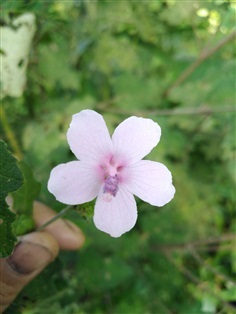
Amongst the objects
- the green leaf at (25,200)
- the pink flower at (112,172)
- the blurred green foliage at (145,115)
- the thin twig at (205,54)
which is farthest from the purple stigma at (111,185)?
the thin twig at (205,54)

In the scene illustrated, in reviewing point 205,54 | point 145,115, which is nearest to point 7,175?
point 145,115

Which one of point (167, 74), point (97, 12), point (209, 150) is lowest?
point (209, 150)

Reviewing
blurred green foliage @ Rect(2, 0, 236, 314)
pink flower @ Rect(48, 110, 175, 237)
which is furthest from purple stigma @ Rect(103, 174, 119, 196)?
blurred green foliage @ Rect(2, 0, 236, 314)

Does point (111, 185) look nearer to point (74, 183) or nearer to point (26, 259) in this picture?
point (74, 183)

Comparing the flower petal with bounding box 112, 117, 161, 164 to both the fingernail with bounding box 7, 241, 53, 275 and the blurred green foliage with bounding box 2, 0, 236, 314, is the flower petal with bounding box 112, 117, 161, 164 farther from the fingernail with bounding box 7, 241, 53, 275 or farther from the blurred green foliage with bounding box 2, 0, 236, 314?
the blurred green foliage with bounding box 2, 0, 236, 314

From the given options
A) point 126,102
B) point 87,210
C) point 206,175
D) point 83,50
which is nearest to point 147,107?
point 126,102

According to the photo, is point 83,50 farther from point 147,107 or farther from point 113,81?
point 147,107
